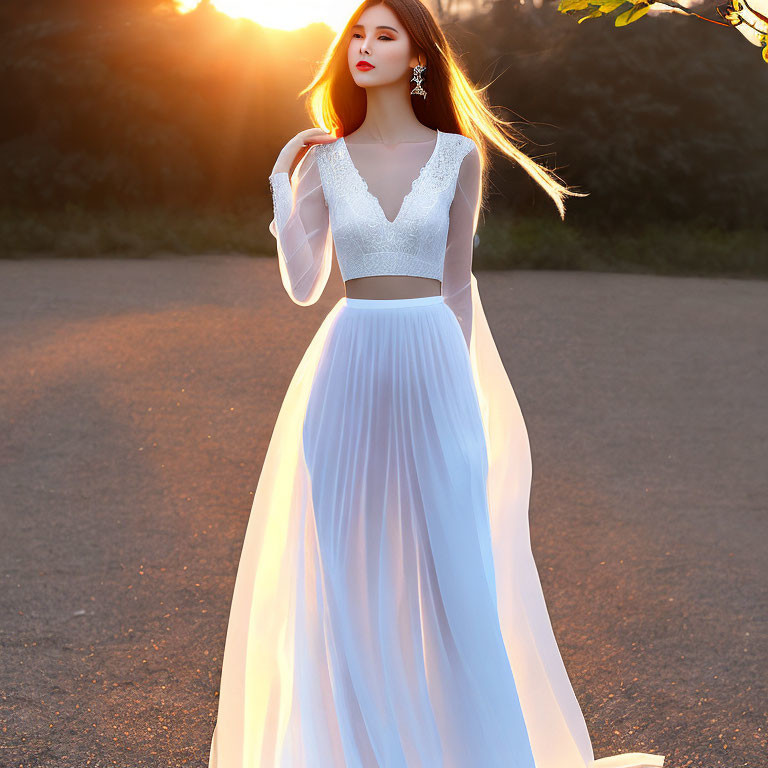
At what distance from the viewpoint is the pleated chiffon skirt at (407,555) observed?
7.85 feet

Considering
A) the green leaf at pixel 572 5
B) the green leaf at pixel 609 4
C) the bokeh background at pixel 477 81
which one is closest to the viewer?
the green leaf at pixel 609 4

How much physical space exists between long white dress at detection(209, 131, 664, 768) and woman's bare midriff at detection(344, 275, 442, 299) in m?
0.02

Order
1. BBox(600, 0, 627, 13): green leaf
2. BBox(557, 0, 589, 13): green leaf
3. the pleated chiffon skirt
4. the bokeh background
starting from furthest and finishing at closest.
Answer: the bokeh background, the pleated chiffon skirt, BBox(557, 0, 589, 13): green leaf, BBox(600, 0, 627, 13): green leaf

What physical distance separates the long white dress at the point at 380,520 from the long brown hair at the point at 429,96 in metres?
0.12

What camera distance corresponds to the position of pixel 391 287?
247cm

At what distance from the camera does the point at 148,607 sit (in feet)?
13.8

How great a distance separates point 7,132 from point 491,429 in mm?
22024

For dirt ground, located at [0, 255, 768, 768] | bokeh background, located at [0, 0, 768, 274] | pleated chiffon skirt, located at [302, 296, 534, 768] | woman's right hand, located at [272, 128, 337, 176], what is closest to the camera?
pleated chiffon skirt, located at [302, 296, 534, 768]

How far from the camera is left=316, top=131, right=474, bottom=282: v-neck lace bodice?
2.42 metres

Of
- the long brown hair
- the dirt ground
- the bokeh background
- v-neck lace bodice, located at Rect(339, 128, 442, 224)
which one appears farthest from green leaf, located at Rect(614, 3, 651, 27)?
the bokeh background

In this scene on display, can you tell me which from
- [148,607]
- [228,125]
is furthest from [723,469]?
[228,125]

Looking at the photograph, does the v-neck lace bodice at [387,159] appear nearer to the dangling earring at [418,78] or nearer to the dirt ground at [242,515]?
the dangling earring at [418,78]

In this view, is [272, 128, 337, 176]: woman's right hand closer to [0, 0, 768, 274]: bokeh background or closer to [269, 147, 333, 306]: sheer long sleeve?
[269, 147, 333, 306]: sheer long sleeve

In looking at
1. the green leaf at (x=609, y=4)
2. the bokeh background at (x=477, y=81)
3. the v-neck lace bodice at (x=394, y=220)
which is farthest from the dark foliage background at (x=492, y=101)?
the green leaf at (x=609, y=4)
